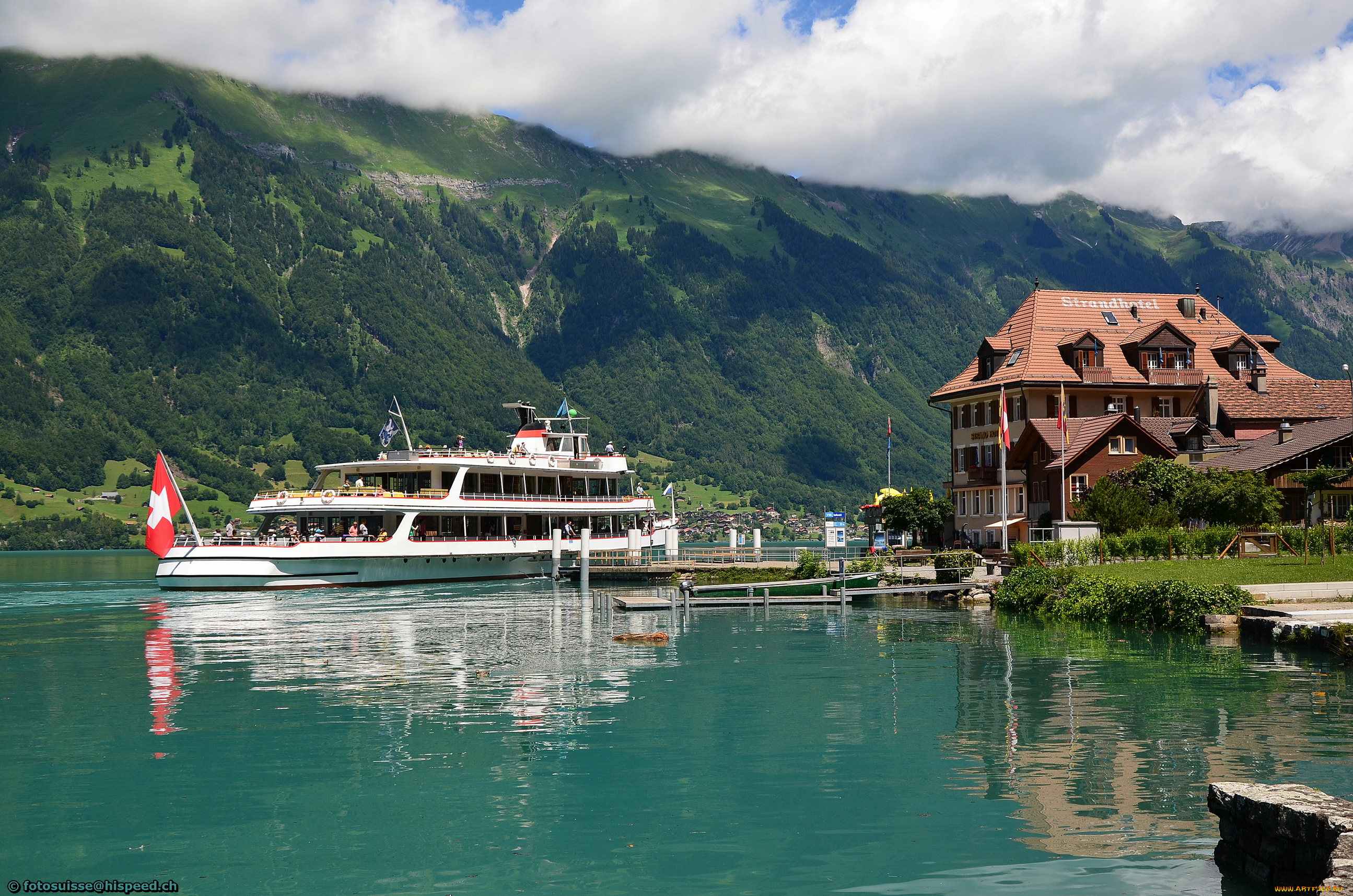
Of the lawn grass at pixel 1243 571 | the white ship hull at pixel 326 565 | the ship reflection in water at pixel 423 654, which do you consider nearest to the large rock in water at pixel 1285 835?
the ship reflection in water at pixel 423 654

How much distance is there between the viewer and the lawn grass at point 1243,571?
39406 millimetres

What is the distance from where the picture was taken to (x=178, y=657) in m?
37.2

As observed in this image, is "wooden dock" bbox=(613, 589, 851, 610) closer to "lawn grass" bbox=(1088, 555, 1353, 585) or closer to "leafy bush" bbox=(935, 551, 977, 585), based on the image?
"leafy bush" bbox=(935, 551, 977, 585)

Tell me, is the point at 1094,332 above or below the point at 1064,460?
above

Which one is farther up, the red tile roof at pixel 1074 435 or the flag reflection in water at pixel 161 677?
the red tile roof at pixel 1074 435

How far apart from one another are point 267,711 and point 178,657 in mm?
12865

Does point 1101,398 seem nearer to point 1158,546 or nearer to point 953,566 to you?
point 953,566

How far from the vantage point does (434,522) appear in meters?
74.2

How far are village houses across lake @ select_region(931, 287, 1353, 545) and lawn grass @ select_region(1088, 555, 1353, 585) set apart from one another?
16.5 metres

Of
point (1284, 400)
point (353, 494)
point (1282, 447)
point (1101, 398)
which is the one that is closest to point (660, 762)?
point (1282, 447)

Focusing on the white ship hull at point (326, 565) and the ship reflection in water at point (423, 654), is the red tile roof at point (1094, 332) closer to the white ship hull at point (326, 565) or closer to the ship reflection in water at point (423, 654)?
the ship reflection in water at point (423, 654)

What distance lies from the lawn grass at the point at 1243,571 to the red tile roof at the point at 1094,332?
2427 cm

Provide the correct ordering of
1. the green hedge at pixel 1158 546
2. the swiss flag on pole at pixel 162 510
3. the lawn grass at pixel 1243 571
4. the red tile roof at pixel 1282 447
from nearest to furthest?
the lawn grass at pixel 1243 571 < the green hedge at pixel 1158 546 < the red tile roof at pixel 1282 447 < the swiss flag on pole at pixel 162 510

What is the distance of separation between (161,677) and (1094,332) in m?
59.0
